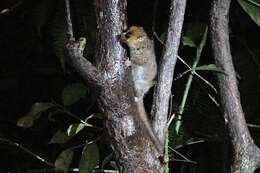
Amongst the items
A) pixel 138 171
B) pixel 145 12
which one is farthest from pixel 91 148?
pixel 145 12

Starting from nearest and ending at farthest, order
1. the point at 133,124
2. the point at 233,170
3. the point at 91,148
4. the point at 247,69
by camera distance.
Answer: the point at 133,124, the point at 233,170, the point at 91,148, the point at 247,69

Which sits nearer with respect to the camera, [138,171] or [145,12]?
[138,171]

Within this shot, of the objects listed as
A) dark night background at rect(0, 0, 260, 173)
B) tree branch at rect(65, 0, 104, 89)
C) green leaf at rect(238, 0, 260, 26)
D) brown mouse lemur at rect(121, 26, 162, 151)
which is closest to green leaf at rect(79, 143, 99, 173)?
dark night background at rect(0, 0, 260, 173)

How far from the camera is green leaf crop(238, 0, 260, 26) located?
1.22m

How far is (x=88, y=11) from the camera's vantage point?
137 centimetres

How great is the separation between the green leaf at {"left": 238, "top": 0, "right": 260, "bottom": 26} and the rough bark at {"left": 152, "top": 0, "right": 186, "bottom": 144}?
0.83 ft

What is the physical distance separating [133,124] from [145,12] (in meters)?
0.54

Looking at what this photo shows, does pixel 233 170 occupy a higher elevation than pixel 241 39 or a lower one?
lower

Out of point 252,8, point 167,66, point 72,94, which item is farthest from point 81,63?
point 252,8

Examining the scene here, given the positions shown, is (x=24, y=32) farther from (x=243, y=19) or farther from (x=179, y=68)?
(x=243, y=19)

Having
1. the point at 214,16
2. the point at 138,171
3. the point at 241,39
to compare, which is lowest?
the point at 138,171

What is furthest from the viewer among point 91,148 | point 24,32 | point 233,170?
point 24,32

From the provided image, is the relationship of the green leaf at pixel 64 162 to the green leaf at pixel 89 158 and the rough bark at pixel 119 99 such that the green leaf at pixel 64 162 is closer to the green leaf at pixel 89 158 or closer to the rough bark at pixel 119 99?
the green leaf at pixel 89 158

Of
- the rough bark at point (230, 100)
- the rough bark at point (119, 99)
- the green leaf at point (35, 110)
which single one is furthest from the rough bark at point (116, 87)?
the green leaf at point (35, 110)
